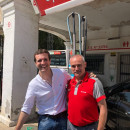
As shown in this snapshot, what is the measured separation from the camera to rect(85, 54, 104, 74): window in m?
9.07

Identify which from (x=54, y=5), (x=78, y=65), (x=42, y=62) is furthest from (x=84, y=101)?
(x=54, y=5)

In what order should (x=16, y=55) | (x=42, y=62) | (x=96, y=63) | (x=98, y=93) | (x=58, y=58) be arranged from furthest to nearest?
1. (x=58, y=58)
2. (x=96, y=63)
3. (x=16, y=55)
4. (x=42, y=62)
5. (x=98, y=93)

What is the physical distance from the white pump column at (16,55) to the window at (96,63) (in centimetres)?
532

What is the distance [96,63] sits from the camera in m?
9.41

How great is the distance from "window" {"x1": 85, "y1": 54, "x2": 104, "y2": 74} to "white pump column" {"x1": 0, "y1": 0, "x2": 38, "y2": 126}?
17.4ft

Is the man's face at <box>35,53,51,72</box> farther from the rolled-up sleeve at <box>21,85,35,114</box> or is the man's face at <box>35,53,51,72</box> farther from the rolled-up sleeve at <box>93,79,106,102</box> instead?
the rolled-up sleeve at <box>93,79,106,102</box>

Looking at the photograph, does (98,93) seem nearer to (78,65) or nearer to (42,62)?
(78,65)

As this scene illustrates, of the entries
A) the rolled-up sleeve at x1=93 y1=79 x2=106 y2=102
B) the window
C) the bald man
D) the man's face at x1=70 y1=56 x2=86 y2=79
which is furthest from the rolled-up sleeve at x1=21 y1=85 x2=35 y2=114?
the window

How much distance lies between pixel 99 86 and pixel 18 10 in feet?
11.2

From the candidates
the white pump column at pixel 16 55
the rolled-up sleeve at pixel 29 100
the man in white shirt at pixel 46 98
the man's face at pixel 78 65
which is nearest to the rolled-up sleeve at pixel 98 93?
the man's face at pixel 78 65

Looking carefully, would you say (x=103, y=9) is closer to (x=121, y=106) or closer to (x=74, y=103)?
(x=121, y=106)

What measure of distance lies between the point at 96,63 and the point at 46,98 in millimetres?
7690

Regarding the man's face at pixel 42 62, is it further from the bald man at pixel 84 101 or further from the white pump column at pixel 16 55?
the white pump column at pixel 16 55

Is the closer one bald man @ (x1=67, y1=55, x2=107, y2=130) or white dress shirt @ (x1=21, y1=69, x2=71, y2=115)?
bald man @ (x1=67, y1=55, x2=107, y2=130)
